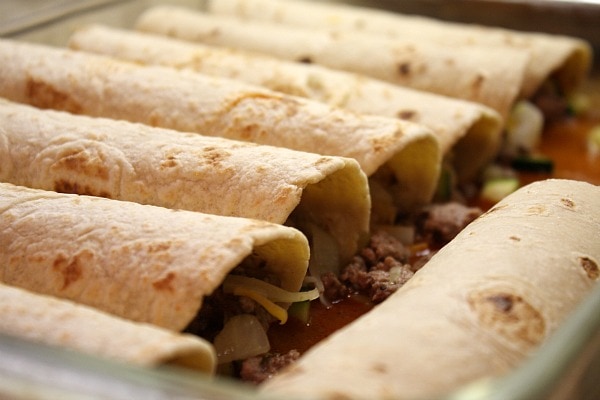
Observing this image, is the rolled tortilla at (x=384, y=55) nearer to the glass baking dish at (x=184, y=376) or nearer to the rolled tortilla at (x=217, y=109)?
the rolled tortilla at (x=217, y=109)

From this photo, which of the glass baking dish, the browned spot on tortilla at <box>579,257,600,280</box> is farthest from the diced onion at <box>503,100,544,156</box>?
the glass baking dish

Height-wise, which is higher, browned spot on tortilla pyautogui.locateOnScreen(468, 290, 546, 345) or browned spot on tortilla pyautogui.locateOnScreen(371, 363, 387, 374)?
browned spot on tortilla pyautogui.locateOnScreen(371, 363, 387, 374)

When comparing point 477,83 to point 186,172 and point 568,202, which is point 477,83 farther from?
point 186,172

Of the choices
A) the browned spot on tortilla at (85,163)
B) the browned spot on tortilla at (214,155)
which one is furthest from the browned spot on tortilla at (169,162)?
the browned spot on tortilla at (85,163)

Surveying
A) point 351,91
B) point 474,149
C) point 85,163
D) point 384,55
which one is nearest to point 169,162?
point 85,163

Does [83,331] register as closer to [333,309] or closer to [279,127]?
[333,309]

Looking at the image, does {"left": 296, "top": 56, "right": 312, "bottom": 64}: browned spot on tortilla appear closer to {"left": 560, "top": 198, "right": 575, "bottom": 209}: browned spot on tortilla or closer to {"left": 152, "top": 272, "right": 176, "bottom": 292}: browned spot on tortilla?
{"left": 560, "top": 198, "right": 575, "bottom": 209}: browned spot on tortilla

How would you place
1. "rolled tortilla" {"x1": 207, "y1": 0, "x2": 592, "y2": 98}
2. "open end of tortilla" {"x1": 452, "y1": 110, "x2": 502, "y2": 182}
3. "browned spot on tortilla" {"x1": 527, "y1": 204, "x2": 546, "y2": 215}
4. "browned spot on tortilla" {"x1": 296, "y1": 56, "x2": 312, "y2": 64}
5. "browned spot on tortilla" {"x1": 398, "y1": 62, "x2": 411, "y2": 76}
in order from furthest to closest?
"rolled tortilla" {"x1": 207, "y1": 0, "x2": 592, "y2": 98} → "browned spot on tortilla" {"x1": 296, "y1": 56, "x2": 312, "y2": 64} → "browned spot on tortilla" {"x1": 398, "y1": 62, "x2": 411, "y2": 76} → "open end of tortilla" {"x1": 452, "y1": 110, "x2": 502, "y2": 182} → "browned spot on tortilla" {"x1": 527, "y1": 204, "x2": 546, "y2": 215}
